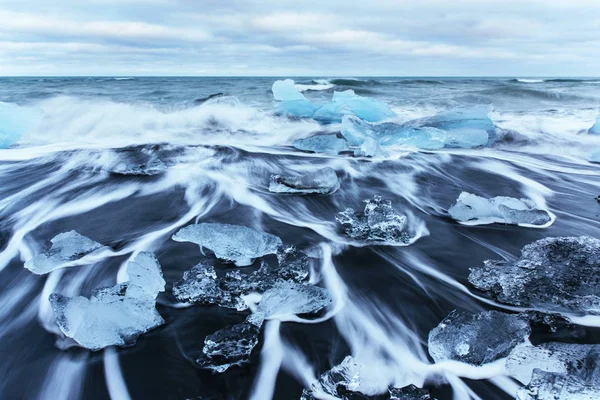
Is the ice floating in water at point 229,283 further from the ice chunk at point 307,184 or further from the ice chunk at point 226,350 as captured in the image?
the ice chunk at point 307,184

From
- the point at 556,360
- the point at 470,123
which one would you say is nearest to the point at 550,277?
the point at 556,360

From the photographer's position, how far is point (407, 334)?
87.6 inches

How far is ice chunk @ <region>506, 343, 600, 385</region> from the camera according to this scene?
1.65m

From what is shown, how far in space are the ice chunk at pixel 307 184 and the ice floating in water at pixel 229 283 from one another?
184 cm

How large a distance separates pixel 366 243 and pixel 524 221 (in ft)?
5.49

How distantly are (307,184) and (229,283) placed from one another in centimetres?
225

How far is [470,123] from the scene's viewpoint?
8.32 metres

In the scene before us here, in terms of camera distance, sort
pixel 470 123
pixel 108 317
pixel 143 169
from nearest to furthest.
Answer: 1. pixel 108 317
2. pixel 143 169
3. pixel 470 123

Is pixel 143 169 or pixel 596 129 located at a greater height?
pixel 596 129

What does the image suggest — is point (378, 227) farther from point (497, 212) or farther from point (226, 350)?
point (226, 350)

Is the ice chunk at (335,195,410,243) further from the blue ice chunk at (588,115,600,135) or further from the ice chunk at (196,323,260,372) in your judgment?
the blue ice chunk at (588,115,600,135)

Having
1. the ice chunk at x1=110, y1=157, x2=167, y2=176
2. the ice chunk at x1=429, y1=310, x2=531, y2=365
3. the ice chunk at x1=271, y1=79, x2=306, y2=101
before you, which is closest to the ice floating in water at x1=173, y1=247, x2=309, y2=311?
the ice chunk at x1=429, y1=310, x2=531, y2=365

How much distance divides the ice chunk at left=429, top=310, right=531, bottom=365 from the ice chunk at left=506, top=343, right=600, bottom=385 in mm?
78

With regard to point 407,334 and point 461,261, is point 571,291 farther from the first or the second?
point 407,334
